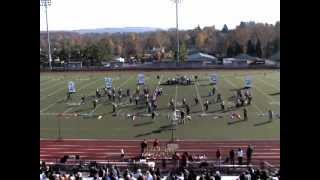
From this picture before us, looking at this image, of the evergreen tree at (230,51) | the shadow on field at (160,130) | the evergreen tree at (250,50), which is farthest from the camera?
the evergreen tree at (230,51)

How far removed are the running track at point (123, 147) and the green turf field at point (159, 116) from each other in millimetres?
673

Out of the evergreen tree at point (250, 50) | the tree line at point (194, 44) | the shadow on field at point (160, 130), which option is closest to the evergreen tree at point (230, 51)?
the tree line at point (194, 44)

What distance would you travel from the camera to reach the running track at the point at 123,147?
551 inches

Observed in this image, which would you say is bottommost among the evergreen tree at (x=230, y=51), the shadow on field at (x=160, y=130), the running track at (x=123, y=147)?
the running track at (x=123, y=147)

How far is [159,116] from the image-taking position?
19938 mm

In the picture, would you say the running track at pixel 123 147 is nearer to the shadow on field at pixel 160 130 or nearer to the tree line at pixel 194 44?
the shadow on field at pixel 160 130

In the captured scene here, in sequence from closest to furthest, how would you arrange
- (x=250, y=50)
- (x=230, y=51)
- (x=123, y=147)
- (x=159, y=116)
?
(x=123, y=147), (x=159, y=116), (x=250, y=50), (x=230, y=51)

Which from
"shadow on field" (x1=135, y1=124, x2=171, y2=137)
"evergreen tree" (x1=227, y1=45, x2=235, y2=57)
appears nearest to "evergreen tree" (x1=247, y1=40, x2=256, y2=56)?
"evergreen tree" (x1=227, y1=45, x2=235, y2=57)

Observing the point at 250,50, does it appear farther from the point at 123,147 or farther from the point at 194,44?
the point at 123,147

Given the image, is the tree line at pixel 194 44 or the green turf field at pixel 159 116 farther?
the tree line at pixel 194 44

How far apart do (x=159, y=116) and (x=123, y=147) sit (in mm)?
4946

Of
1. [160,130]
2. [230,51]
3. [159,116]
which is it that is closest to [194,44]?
[230,51]
